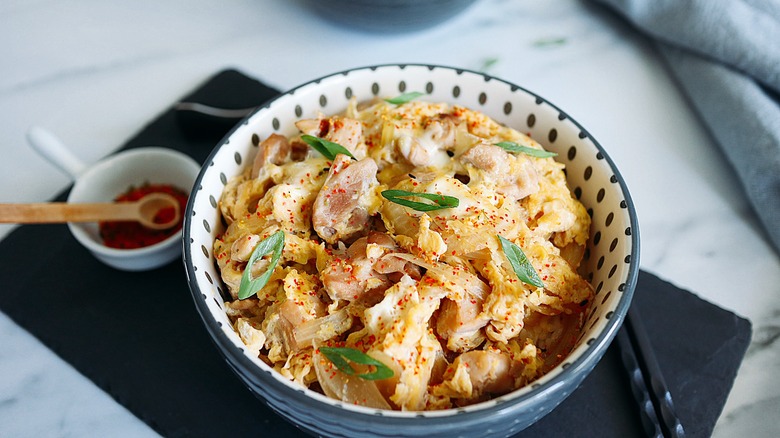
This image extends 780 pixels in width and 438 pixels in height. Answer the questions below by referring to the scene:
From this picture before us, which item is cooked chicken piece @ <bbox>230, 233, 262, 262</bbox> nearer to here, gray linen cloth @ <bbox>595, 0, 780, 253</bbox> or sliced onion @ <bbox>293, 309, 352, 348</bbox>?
sliced onion @ <bbox>293, 309, 352, 348</bbox>

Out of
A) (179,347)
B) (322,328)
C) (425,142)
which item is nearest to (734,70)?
(425,142)

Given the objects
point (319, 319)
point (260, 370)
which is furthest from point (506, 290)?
point (260, 370)

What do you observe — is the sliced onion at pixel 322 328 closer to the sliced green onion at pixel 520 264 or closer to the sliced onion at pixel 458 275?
the sliced onion at pixel 458 275

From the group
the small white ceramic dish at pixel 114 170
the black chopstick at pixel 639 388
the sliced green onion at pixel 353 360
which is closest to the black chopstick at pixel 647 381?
the black chopstick at pixel 639 388

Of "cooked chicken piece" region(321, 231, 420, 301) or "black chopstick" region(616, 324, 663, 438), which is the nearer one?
"cooked chicken piece" region(321, 231, 420, 301)

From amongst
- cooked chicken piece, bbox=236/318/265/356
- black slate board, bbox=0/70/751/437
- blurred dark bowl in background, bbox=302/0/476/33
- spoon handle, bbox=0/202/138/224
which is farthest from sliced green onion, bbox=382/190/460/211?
blurred dark bowl in background, bbox=302/0/476/33
